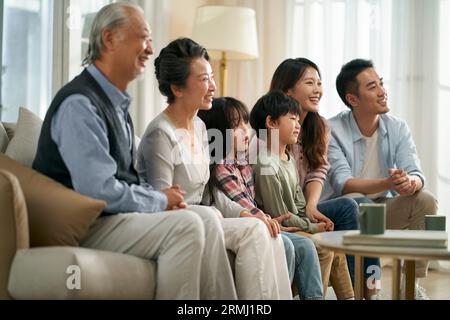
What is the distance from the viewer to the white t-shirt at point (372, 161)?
387cm

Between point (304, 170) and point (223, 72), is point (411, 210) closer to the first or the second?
point (304, 170)

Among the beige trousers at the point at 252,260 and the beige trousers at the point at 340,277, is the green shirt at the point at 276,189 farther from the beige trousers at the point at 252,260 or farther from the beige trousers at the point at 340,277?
the beige trousers at the point at 252,260

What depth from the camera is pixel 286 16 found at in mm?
5336

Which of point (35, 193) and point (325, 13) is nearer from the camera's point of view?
point (35, 193)

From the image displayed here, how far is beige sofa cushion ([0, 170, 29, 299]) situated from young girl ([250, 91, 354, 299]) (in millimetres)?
1266

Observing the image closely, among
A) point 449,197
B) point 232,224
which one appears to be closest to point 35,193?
point 232,224

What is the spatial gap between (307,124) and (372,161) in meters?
0.49

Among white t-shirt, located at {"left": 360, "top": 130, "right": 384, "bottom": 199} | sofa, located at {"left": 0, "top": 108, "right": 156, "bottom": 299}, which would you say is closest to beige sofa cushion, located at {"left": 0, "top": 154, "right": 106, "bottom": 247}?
sofa, located at {"left": 0, "top": 108, "right": 156, "bottom": 299}

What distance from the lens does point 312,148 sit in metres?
3.52

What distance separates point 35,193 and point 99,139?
0.76 ft

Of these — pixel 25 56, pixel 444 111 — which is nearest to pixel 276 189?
pixel 25 56

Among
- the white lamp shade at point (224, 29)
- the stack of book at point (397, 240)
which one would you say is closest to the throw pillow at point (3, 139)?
the stack of book at point (397, 240)

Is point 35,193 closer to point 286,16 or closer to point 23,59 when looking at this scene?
point 23,59

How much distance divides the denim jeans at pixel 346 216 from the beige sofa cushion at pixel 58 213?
1.44 metres
